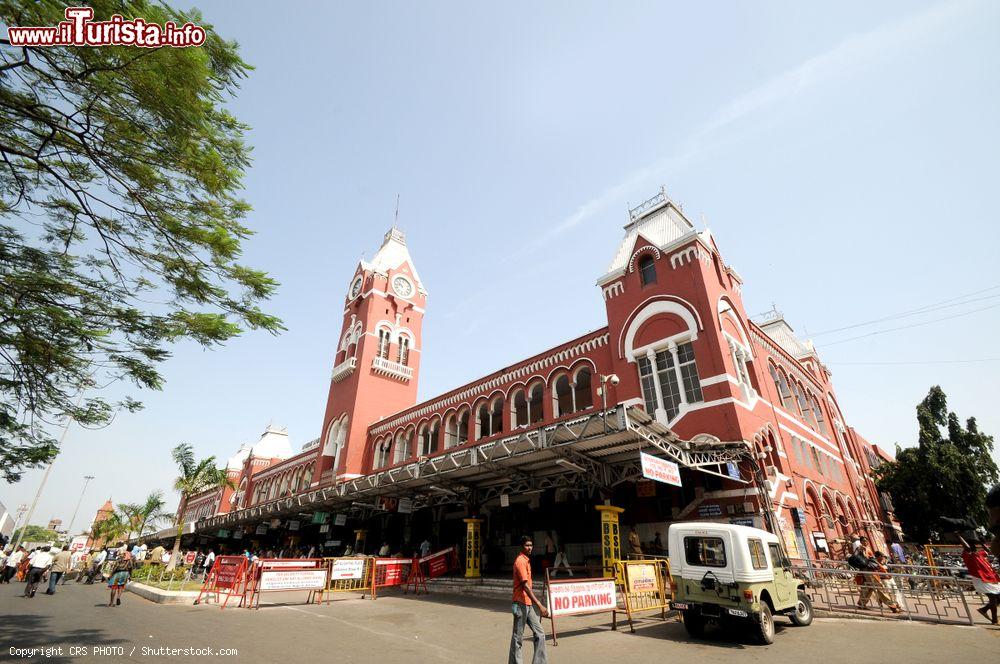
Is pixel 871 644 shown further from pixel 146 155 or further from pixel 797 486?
pixel 146 155

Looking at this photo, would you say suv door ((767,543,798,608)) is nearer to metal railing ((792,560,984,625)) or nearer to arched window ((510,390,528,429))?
metal railing ((792,560,984,625))

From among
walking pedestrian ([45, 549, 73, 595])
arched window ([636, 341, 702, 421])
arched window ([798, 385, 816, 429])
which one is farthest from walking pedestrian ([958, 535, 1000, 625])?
walking pedestrian ([45, 549, 73, 595])

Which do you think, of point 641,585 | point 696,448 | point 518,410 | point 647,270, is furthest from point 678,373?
point 518,410

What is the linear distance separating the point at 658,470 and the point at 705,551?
2826 millimetres

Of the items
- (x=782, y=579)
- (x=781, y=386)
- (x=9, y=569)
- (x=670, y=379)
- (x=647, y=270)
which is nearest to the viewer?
(x=782, y=579)

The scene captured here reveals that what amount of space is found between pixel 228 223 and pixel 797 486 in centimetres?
1904

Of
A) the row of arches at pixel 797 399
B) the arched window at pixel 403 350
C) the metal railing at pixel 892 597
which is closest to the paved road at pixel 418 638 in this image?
the metal railing at pixel 892 597

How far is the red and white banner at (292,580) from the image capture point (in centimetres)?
1160

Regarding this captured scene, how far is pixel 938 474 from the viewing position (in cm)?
2511

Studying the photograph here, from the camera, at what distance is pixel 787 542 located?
530 inches

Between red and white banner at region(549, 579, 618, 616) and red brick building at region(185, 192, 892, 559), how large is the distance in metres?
3.70

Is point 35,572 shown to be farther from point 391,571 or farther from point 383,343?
point 383,343

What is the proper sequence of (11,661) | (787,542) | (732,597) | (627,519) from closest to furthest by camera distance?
(11,661) → (732,597) → (787,542) → (627,519)

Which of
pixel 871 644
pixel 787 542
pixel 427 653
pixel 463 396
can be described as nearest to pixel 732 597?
pixel 871 644
